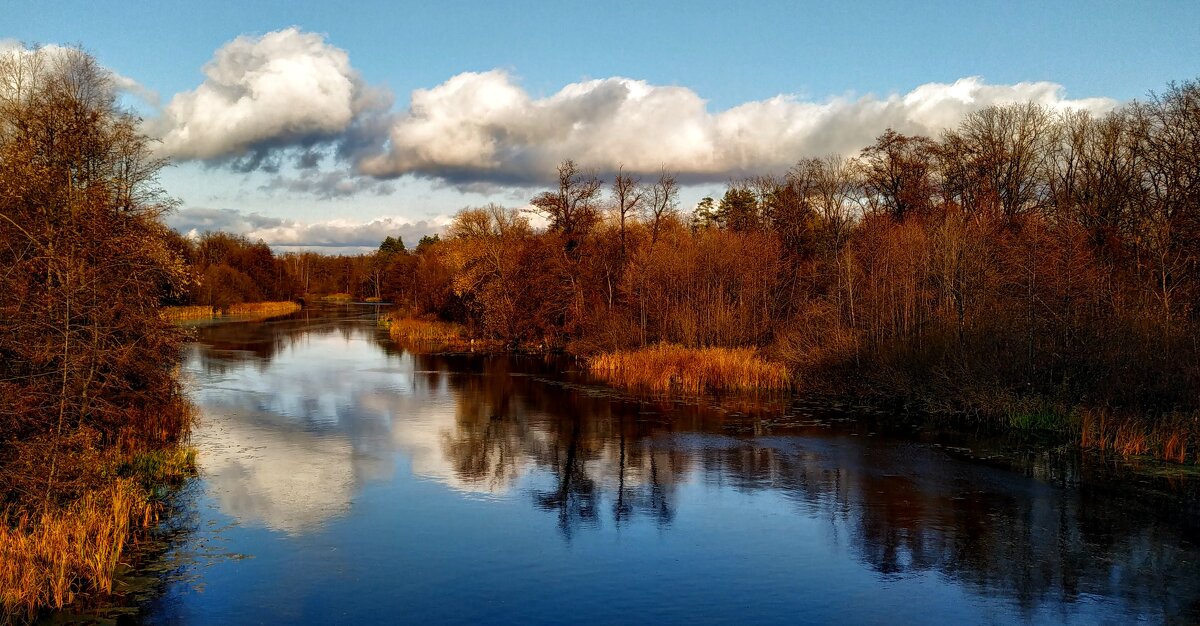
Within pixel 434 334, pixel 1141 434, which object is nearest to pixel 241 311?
pixel 434 334

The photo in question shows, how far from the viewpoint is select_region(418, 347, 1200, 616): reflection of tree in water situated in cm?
1104

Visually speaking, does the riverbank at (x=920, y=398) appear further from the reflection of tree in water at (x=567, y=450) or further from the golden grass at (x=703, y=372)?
the reflection of tree in water at (x=567, y=450)

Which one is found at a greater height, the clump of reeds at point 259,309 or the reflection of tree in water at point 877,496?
the clump of reeds at point 259,309

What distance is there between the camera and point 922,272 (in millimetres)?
26234

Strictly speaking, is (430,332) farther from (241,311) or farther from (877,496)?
(877,496)

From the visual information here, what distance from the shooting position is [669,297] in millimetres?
35219

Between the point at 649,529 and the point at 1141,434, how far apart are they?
12.0 metres

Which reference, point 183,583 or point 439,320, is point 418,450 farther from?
point 439,320

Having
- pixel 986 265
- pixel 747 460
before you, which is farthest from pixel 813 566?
pixel 986 265

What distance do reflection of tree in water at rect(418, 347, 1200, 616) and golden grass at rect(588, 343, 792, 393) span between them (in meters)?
4.73

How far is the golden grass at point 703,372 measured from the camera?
2888 cm

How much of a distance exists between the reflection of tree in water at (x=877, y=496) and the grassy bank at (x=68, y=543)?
6.24 meters

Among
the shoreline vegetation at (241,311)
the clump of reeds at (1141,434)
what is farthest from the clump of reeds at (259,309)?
the clump of reeds at (1141,434)

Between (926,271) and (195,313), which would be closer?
(926,271)
